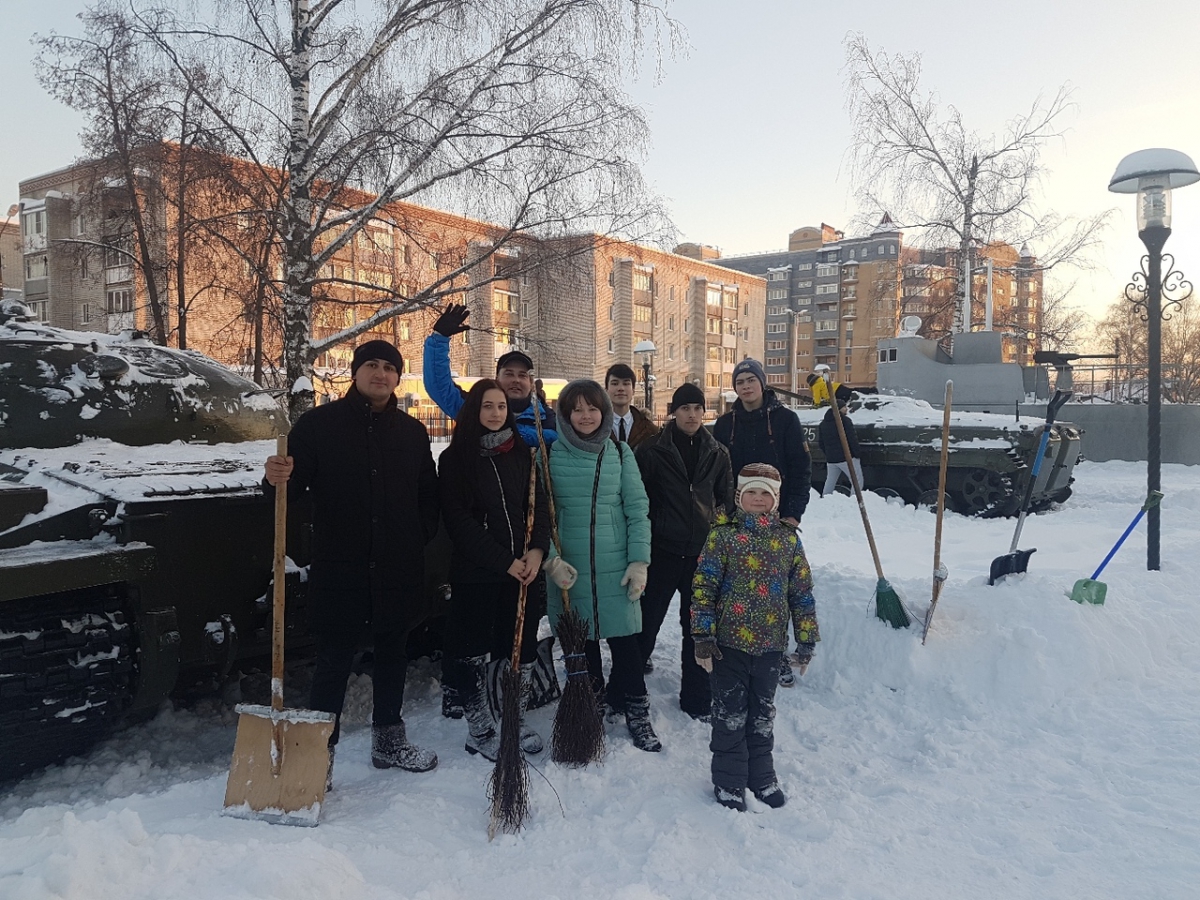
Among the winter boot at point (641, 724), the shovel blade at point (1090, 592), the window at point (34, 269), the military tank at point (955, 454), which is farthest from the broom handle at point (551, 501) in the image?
the window at point (34, 269)

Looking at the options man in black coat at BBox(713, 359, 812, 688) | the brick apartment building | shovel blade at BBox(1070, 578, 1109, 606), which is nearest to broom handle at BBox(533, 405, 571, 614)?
man in black coat at BBox(713, 359, 812, 688)

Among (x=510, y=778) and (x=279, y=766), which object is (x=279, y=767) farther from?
(x=510, y=778)

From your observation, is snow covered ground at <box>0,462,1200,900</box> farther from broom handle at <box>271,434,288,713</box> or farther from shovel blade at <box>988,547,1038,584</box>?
broom handle at <box>271,434,288,713</box>

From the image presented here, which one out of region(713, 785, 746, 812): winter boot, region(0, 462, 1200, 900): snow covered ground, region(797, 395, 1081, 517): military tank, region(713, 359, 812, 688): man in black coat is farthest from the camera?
region(797, 395, 1081, 517): military tank

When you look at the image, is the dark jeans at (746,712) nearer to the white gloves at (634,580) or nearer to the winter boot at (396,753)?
the white gloves at (634,580)

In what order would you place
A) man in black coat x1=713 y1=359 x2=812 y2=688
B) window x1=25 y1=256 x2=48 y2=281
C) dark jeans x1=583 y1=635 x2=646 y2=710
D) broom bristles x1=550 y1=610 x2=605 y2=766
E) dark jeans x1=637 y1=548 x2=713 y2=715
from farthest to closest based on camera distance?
window x1=25 y1=256 x2=48 y2=281 → man in black coat x1=713 y1=359 x2=812 y2=688 → dark jeans x1=637 y1=548 x2=713 y2=715 → dark jeans x1=583 y1=635 x2=646 y2=710 → broom bristles x1=550 y1=610 x2=605 y2=766

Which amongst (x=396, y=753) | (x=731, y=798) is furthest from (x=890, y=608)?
(x=396, y=753)

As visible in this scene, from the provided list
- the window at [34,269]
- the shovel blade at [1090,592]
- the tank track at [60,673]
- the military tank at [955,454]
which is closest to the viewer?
the tank track at [60,673]

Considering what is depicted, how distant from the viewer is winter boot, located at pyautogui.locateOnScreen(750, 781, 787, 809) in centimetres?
322

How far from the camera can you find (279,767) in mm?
2936

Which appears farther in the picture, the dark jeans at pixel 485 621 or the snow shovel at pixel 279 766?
the dark jeans at pixel 485 621

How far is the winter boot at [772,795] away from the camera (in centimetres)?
322

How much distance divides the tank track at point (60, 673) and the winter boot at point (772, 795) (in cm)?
249

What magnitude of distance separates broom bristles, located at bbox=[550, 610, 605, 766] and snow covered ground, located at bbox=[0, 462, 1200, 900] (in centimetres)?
10
